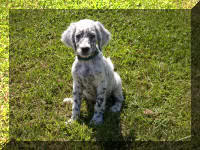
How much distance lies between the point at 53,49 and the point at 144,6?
341 cm

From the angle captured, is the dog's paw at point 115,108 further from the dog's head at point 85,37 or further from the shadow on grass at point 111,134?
the dog's head at point 85,37

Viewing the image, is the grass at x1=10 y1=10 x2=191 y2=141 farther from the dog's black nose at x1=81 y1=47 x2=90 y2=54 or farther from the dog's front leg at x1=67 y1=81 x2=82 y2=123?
the dog's black nose at x1=81 y1=47 x2=90 y2=54

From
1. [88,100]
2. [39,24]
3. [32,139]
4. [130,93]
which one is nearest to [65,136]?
[32,139]

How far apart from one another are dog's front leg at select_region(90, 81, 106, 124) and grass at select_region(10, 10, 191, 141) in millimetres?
155

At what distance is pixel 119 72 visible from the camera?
20.9ft

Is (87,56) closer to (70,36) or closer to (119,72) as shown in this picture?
(70,36)

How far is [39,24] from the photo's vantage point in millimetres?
8039

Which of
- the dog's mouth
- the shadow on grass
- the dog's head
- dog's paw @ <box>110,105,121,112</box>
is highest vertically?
the dog's head

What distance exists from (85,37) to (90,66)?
0.52 m

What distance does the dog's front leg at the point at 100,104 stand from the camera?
480 centimetres

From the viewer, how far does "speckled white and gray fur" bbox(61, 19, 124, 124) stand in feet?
14.4

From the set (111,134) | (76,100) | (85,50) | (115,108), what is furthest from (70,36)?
(111,134)

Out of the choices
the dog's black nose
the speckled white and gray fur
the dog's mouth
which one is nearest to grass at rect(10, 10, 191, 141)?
the speckled white and gray fur

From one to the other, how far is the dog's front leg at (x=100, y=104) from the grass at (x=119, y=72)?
0.15 meters
